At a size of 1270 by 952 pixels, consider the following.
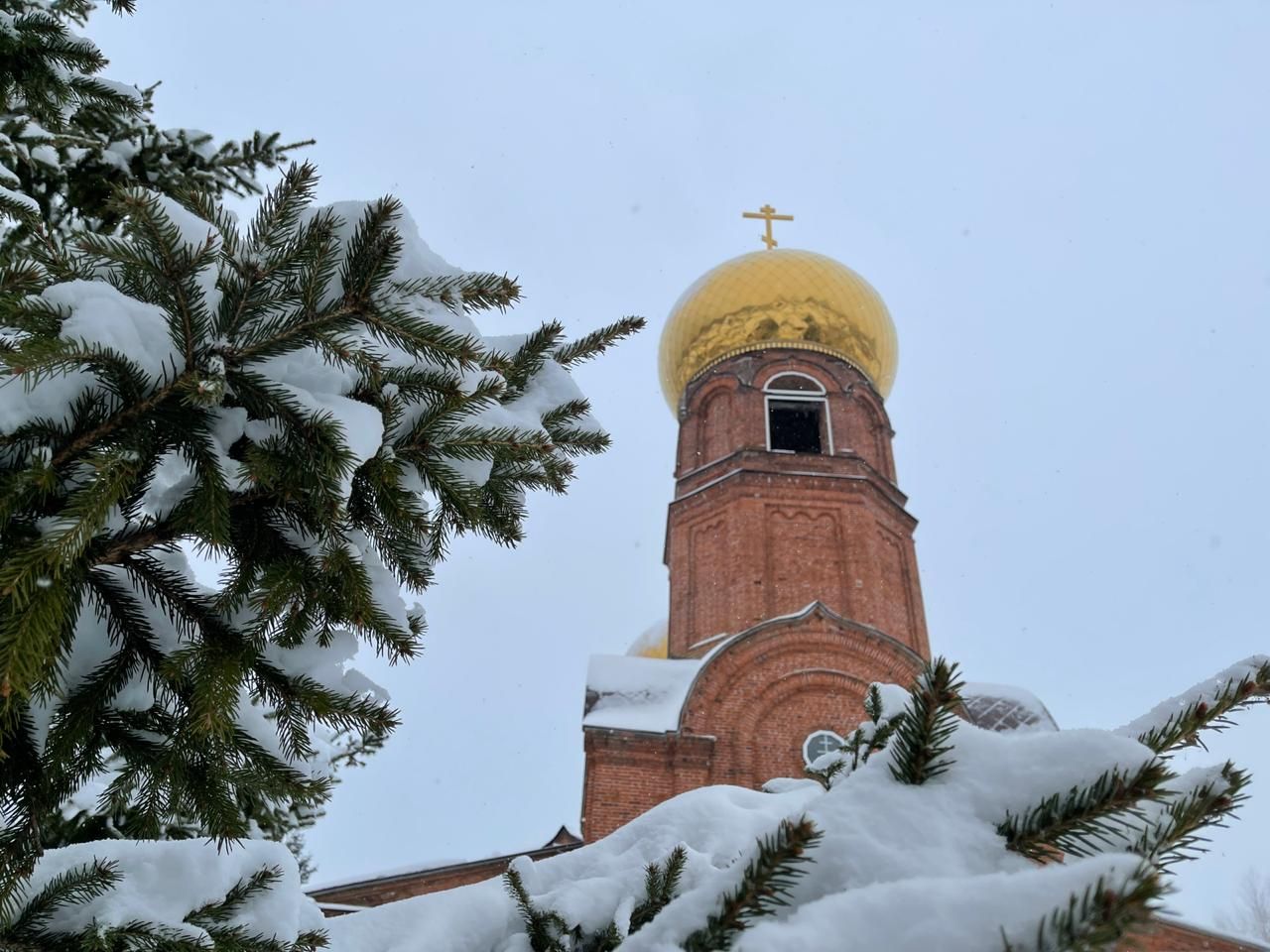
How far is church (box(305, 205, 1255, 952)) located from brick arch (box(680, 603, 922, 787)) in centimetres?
2

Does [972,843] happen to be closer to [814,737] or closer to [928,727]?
A: [928,727]

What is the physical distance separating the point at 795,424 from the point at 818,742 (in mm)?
7074

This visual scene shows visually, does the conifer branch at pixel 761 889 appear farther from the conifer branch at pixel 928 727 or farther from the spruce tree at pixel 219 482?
the spruce tree at pixel 219 482

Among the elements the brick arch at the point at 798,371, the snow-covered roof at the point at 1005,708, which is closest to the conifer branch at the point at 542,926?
the snow-covered roof at the point at 1005,708

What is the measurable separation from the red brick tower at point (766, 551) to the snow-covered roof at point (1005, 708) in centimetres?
98

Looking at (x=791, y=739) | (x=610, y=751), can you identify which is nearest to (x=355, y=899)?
(x=610, y=751)

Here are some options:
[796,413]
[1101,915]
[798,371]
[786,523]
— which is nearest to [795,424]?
[796,413]

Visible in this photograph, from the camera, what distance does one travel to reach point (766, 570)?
15188 mm

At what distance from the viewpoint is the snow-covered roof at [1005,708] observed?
12.8 m

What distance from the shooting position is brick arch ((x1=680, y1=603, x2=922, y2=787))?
12281mm

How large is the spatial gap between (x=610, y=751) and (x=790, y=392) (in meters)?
7.88

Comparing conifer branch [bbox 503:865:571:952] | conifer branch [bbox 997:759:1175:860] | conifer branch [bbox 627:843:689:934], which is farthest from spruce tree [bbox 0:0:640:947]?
conifer branch [bbox 997:759:1175:860]

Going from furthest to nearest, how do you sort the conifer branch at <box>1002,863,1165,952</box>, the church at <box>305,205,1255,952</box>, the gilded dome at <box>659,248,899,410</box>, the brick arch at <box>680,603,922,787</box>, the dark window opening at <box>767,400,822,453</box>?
the gilded dome at <box>659,248,899,410</box> < the dark window opening at <box>767,400,822,453</box> < the brick arch at <box>680,603,922,787</box> < the church at <box>305,205,1255,952</box> < the conifer branch at <box>1002,863,1165,952</box>

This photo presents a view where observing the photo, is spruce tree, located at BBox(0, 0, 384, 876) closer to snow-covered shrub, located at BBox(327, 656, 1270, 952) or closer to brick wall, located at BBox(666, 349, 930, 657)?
snow-covered shrub, located at BBox(327, 656, 1270, 952)
